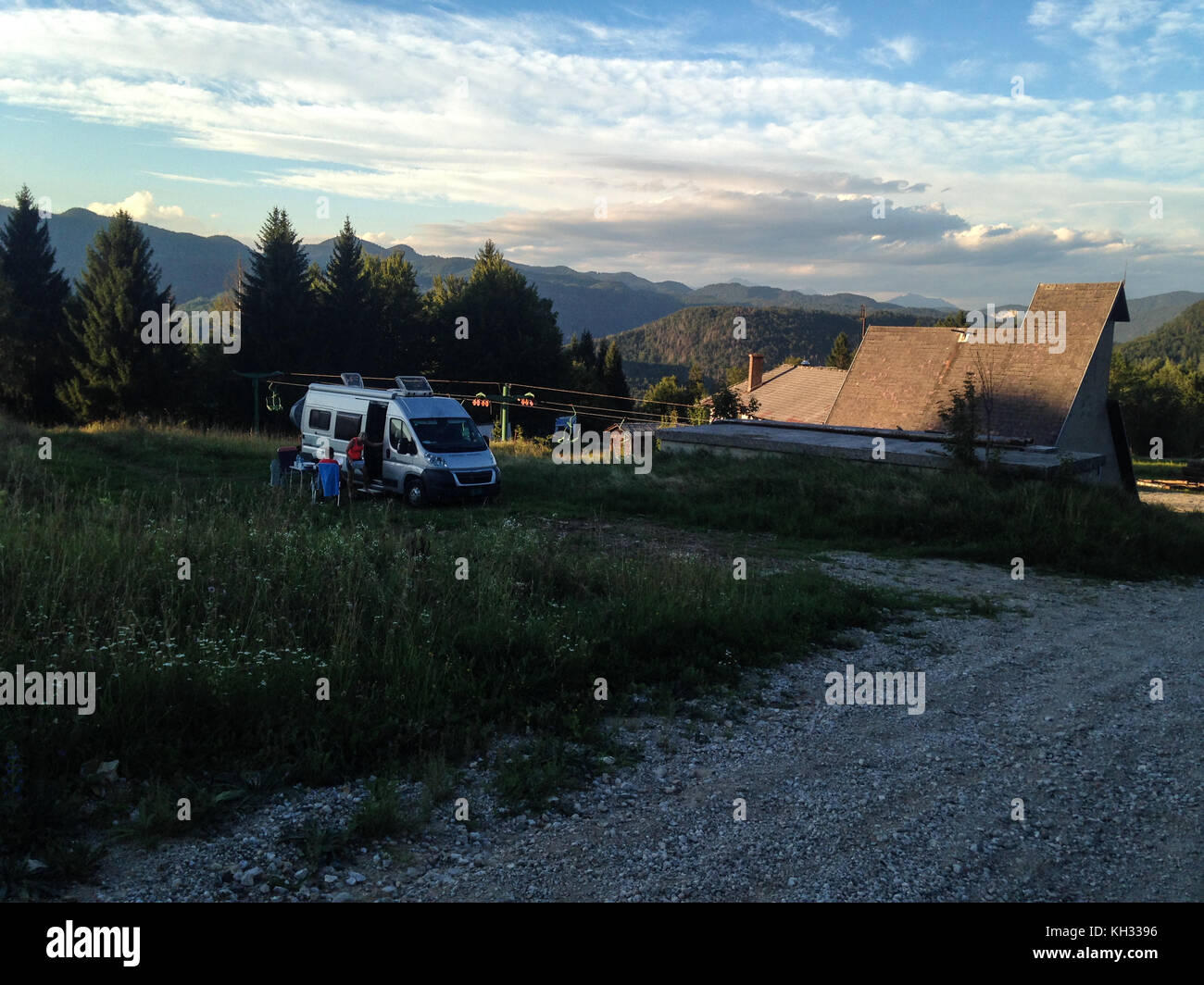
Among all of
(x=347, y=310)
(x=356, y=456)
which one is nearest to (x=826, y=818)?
(x=356, y=456)

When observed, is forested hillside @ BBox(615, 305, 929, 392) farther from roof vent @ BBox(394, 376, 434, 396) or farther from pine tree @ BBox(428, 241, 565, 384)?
roof vent @ BBox(394, 376, 434, 396)

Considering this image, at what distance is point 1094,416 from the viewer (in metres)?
27.2

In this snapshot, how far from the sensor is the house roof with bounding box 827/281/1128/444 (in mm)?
26250

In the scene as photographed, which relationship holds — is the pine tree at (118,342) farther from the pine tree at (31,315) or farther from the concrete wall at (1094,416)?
the concrete wall at (1094,416)

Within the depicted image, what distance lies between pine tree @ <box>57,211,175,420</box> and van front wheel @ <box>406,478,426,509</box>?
38765mm

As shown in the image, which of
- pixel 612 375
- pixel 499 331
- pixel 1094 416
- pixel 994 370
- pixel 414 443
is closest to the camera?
pixel 414 443

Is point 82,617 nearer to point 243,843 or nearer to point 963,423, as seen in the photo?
point 243,843

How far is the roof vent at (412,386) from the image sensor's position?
702 inches

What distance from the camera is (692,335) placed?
628 ft

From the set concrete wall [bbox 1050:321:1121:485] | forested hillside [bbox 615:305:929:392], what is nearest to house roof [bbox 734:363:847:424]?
concrete wall [bbox 1050:321:1121:485]

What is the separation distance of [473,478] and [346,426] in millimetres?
3741

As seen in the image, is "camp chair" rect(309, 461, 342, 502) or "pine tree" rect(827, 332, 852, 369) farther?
"pine tree" rect(827, 332, 852, 369)

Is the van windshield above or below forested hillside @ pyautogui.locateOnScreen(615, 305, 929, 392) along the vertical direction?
below

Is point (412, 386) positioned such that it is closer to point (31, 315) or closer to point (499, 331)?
point (499, 331)
